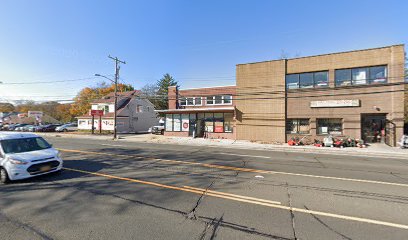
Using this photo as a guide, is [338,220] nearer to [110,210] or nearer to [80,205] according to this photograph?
[110,210]

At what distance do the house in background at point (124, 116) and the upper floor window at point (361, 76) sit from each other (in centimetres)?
3137

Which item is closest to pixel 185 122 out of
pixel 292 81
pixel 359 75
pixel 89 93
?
pixel 292 81

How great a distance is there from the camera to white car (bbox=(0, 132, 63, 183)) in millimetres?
6250

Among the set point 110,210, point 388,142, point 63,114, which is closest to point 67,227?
point 110,210

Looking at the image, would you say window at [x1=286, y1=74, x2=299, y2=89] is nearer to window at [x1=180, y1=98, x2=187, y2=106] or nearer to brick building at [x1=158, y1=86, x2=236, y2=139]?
brick building at [x1=158, y1=86, x2=236, y2=139]

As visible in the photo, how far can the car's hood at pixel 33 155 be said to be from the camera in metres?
6.39

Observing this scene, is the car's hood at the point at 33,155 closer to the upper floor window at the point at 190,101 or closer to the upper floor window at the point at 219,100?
the upper floor window at the point at 219,100

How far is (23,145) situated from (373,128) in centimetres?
2648

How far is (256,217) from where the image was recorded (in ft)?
13.1

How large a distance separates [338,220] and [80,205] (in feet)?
18.8

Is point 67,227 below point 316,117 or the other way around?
below

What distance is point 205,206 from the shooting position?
14.9 ft

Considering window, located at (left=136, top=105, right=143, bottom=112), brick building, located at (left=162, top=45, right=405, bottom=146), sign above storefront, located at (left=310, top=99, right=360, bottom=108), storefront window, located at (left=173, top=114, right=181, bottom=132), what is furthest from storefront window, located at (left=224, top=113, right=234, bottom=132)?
window, located at (left=136, top=105, right=143, bottom=112)

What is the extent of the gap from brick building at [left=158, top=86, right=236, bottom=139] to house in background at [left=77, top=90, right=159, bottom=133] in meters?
12.1
